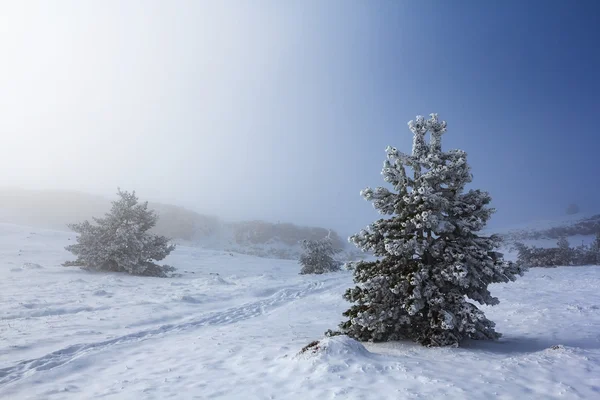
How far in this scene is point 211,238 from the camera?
73500mm

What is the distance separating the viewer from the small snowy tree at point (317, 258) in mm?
31250

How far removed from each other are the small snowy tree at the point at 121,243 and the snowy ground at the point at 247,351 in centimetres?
441

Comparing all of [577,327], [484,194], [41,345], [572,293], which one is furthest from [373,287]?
[572,293]

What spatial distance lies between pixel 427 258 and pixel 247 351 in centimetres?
503

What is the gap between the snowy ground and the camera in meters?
5.73

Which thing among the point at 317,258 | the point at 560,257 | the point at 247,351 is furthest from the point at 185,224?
the point at 247,351

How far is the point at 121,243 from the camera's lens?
21.5 meters

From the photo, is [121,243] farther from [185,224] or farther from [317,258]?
[185,224]

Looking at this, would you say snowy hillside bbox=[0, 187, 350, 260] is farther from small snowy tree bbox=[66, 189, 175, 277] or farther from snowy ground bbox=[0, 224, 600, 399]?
snowy ground bbox=[0, 224, 600, 399]

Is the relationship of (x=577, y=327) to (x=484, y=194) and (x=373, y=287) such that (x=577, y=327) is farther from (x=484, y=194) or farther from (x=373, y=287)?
(x=373, y=287)

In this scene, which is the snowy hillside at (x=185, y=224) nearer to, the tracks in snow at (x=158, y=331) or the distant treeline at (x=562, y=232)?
the distant treeline at (x=562, y=232)

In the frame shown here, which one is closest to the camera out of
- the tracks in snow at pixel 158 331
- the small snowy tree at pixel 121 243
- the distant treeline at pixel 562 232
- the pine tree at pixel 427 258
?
the tracks in snow at pixel 158 331

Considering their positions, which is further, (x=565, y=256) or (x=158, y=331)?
(x=565, y=256)

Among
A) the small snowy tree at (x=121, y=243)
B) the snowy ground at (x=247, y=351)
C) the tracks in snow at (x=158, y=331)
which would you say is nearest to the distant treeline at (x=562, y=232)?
the snowy ground at (x=247, y=351)
